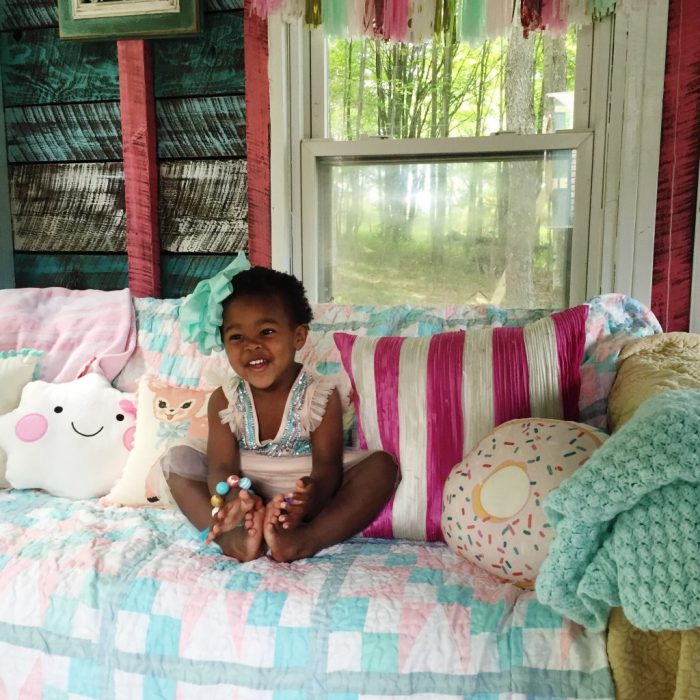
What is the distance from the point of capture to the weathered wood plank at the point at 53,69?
2289 mm

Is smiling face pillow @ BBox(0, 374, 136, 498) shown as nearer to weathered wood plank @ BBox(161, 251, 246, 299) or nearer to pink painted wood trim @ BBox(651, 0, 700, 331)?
weathered wood plank @ BBox(161, 251, 246, 299)

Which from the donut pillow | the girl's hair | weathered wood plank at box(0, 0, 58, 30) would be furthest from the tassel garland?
the donut pillow

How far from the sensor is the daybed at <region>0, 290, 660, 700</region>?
99 centimetres

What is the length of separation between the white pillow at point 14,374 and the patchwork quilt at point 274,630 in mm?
528

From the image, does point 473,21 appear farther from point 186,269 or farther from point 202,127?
point 186,269

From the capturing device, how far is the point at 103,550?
128 cm

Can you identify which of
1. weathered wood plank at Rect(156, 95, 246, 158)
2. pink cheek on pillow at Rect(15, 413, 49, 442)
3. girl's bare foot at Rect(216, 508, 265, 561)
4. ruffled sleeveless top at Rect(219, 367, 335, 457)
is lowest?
girl's bare foot at Rect(216, 508, 265, 561)

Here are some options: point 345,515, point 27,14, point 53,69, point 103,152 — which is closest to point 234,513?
point 345,515

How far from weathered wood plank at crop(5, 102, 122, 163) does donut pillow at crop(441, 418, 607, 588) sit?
172 cm

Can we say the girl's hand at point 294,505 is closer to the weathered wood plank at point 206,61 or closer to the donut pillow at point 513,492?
the donut pillow at point 513,492

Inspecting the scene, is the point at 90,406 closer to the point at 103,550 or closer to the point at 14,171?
the point at 103,550

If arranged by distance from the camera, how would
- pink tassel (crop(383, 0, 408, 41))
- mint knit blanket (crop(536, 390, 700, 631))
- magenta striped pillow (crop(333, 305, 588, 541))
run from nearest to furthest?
mint knit blanket (crop(536, 390, 700, 631)), magenta striped pillow (crop(333, 305, 588, 541)), pink tassel (crop(383, 0, 408, 41))

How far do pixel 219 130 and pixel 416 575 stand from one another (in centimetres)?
159

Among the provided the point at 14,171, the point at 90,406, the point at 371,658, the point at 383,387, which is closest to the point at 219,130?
the point at 14,171
